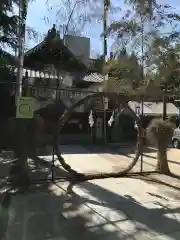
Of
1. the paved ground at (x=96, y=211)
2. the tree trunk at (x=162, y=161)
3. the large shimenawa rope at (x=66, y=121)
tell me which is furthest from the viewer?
the tree trunk at (x=162, y=161)

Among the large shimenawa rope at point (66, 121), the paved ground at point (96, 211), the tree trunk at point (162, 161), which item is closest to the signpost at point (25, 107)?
the large shimenawa rope at point (66, 121)

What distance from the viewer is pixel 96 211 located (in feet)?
21.8

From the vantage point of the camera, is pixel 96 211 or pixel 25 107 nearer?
pixel 96 211

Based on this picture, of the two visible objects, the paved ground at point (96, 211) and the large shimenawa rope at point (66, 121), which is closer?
the paved ground at point (96, 211)

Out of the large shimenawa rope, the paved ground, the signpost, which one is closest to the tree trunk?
the large shimenawa rope

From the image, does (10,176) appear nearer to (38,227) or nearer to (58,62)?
(38,227)

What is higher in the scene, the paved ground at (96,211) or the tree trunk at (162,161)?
the tree trunk at (162,161)

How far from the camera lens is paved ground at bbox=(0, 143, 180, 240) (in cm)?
550

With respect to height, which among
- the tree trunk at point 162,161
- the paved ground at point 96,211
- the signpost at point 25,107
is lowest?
the paved ground at point 96,211

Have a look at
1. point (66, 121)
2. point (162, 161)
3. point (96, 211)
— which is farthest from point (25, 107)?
point (162, 161)

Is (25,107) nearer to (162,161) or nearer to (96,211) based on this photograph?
(96,211)

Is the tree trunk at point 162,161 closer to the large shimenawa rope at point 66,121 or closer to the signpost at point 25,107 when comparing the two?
the large shimenawa rope at point 66,121

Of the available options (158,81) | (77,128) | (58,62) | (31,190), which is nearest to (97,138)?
(77,128)

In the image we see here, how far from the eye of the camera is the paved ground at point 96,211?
18.1ft
